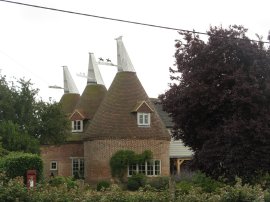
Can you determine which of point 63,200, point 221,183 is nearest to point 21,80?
point 221,183

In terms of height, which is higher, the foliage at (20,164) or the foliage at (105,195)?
the foliage at (20,164)

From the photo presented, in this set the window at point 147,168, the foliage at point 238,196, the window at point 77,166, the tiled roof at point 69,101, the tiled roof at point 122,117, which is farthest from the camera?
the tiled roof at point 69,101

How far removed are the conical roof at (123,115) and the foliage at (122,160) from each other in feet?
4.17

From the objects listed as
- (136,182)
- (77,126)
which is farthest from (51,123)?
(77,126)

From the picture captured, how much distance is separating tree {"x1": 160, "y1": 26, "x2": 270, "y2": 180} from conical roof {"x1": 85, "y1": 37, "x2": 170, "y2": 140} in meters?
18.4

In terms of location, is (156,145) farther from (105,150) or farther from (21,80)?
(21,80)

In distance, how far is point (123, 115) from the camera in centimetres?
4272

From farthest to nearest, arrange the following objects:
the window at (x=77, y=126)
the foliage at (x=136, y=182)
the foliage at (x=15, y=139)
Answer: the window at (x=77, y=126) < the foliage at (x=136, y=182) < the foliage at (x=15, y=139)

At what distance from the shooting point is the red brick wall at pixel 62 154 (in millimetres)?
47500

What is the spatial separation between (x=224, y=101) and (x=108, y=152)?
2097 cm

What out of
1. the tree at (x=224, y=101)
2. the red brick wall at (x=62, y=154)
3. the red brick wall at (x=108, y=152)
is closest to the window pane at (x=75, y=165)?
the red brick wall at (x=62, y=154)

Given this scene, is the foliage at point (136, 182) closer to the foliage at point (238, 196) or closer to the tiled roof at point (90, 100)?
the tiled roof at point (90, 100)

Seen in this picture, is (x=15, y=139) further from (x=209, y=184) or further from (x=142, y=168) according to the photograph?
(x=209, y=184)

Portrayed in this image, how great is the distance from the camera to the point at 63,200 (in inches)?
528
